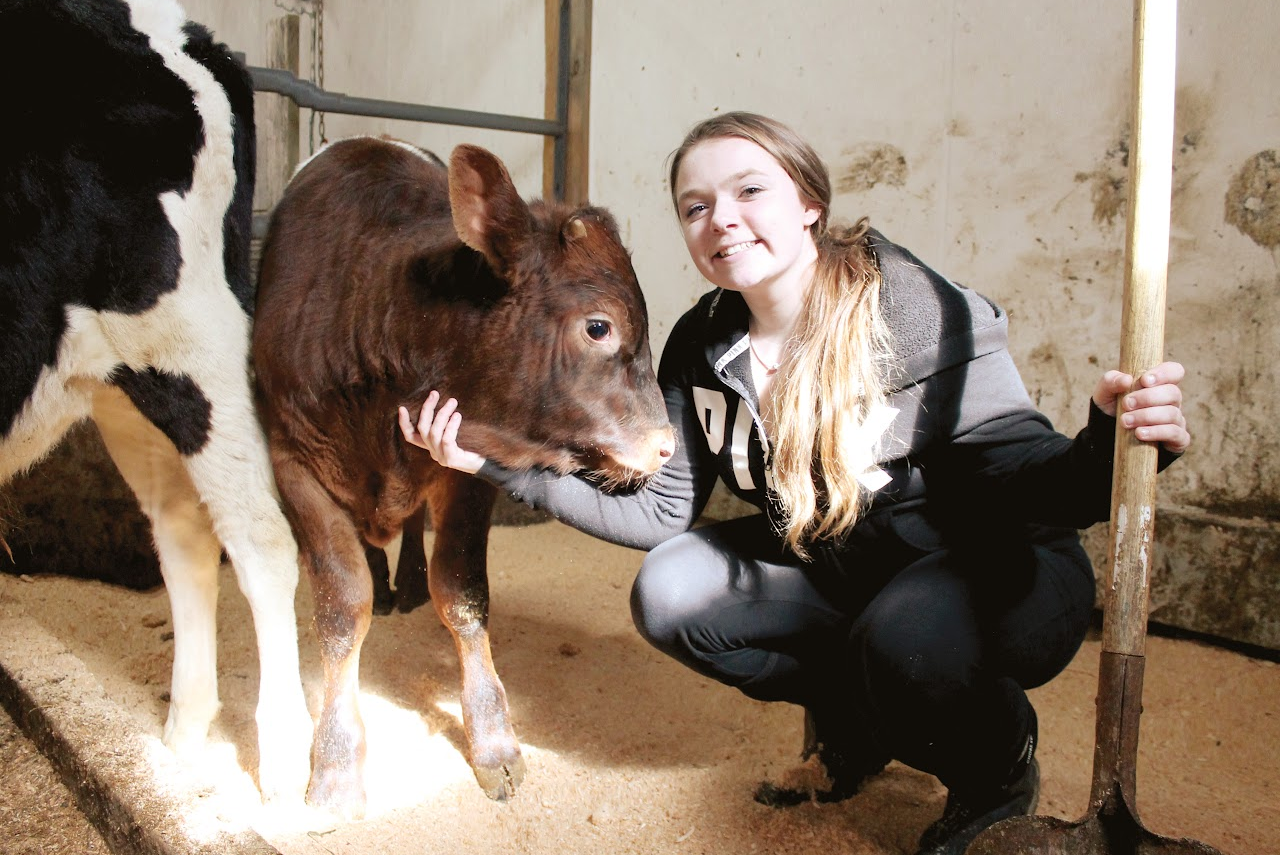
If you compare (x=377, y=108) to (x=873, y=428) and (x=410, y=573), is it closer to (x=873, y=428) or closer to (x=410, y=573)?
(x=410, y=573)

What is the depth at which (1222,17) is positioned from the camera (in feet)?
8.43

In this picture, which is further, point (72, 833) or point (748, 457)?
point (748, 457)

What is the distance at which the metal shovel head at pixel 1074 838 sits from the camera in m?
1.38

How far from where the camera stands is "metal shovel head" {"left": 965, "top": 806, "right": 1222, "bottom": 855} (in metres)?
1.38

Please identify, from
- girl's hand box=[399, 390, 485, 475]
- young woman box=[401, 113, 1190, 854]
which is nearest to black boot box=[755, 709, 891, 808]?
young woman box=[401, 113, 1190, 854]

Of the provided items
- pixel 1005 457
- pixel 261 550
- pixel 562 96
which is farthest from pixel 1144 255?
pixel 562 96

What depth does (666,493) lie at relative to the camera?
6.92 ft

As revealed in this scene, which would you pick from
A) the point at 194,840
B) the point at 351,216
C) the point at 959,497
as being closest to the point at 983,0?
the point at 959,497

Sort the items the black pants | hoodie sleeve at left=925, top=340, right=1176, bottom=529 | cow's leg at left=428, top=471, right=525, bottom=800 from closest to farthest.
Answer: hoodie sleeve at left=925, top=340, right=1176, bottom=529
the black pants
cow's leg at left=428, top=471, right=525, bottom=800

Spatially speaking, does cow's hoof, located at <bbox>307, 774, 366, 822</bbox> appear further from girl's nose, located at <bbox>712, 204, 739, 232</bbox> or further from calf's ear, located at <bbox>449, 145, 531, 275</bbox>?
girl's nose, located at <bbox>712, 204, 739, 232</bbox>

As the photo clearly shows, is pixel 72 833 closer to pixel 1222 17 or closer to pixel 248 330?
pixel 248 330

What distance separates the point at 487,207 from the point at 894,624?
110cm

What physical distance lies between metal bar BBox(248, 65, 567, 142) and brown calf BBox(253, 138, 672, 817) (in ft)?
1.94

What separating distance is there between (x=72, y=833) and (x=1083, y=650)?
8.73 feet
